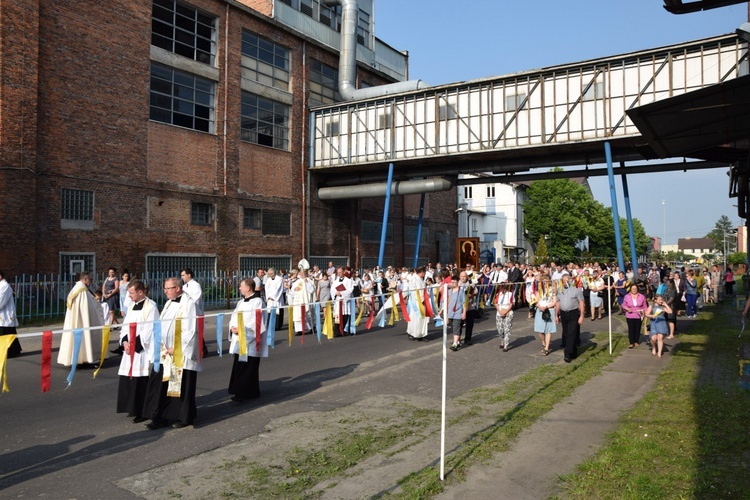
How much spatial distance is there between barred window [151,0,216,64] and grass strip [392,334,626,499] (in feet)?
68.6

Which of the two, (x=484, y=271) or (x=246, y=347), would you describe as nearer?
(x=246, y=347)

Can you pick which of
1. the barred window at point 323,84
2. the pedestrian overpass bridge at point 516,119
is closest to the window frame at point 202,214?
the pedestrian overpass bridge at point 516,119

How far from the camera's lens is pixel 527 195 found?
214 ft

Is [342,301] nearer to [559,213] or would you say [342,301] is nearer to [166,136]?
[166,136]

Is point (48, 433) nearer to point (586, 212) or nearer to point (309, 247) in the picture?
point (309, 247)

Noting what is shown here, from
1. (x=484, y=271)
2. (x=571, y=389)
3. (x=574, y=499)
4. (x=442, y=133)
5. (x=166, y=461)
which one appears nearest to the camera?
(x=574, y=499)

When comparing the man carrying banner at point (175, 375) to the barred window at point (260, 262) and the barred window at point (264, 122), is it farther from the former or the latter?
the barred window at point (264, 122)

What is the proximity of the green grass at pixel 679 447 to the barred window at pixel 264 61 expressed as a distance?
23.9 meters

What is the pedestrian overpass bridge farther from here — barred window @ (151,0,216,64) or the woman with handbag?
the woman with handbag

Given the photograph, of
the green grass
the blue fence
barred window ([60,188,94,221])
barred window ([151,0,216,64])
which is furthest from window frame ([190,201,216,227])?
the green grass

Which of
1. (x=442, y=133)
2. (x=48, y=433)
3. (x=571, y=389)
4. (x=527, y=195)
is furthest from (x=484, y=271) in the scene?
(x=527, y=195)

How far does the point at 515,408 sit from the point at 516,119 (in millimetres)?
19261

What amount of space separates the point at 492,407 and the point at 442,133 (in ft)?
67.9

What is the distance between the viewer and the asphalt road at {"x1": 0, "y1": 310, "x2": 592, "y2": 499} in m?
5.70
